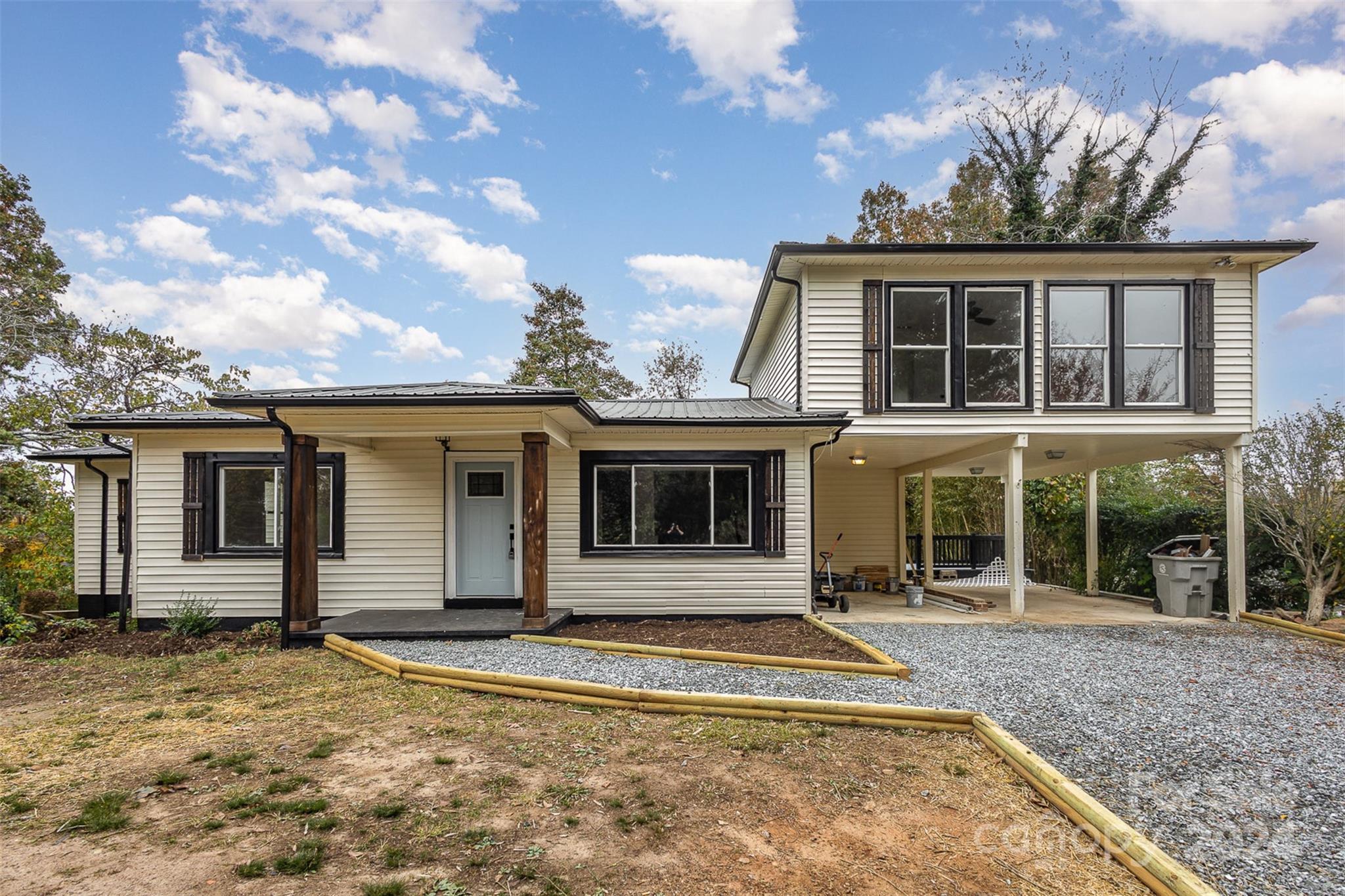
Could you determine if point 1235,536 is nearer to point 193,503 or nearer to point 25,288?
point 193,503

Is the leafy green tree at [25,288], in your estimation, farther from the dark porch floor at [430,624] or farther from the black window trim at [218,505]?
the dark porch floor at [430,624]

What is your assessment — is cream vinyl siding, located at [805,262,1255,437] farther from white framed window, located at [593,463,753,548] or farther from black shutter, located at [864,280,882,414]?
white framed window, located at [593,463,753,548]

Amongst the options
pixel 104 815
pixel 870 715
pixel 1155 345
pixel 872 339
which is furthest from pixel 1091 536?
pixel 104 815

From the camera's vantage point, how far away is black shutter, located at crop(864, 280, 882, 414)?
8.23m

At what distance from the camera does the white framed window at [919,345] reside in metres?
8.28

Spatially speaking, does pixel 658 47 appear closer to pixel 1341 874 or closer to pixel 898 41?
pixel 898 41

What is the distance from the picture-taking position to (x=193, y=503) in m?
7.71

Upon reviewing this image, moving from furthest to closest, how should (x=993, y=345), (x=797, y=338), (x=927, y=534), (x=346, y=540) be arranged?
(x=927, y=534)
(x=797, y=338)
(x=993, y=345)
(x=346, y=540)

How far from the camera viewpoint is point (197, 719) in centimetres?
437

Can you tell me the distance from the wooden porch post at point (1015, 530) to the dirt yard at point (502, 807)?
16.2 feet

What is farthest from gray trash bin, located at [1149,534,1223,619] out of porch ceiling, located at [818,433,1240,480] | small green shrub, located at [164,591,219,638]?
small green shrub, located at [164,591,219,638]

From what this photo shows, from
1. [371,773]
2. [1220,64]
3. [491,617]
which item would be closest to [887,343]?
[491,617]

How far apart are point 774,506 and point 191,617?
721cm

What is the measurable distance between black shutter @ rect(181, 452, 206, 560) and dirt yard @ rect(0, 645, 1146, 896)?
330 cm
